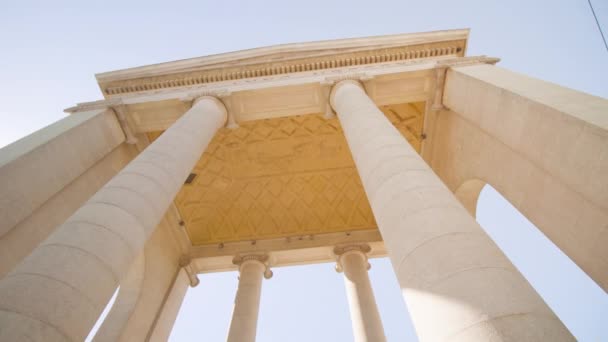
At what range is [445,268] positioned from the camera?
4.56 meters

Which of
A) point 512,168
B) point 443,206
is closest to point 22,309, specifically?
point 443,206

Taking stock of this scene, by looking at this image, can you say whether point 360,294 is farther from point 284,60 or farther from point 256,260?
point 284,60

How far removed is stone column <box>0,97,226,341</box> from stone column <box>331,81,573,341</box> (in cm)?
561

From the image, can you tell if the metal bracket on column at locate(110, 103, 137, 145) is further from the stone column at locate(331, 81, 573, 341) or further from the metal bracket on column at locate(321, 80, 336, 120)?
the stone column at locate(331, 81, 573, 341)

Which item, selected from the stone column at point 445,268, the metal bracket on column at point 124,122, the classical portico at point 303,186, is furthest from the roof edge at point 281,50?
the stone column at point 445,268

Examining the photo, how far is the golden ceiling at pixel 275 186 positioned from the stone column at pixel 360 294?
283 cm

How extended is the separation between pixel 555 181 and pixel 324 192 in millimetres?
15382

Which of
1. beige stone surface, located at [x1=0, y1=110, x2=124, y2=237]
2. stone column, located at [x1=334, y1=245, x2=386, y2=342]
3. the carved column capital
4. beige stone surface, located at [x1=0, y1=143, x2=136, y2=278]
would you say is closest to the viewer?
beige stone surface, located at [x1=0, y1=110, x2=124, y2=237]

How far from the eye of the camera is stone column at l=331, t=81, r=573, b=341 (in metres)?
3.68

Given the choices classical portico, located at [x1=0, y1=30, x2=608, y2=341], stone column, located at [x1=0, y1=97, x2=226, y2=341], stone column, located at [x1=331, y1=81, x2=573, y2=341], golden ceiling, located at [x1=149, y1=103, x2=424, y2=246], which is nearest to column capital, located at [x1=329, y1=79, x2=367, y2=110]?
classical portico, located at [x1=0, y1=30, x2=608, y2=341]

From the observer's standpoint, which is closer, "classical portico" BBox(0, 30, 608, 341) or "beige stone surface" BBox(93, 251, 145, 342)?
"classical portico" BBox(0, 30, 608, 341)

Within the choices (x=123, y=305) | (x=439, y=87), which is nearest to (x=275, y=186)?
(x=123, y=305)

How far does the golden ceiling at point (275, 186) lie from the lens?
22.0 meters

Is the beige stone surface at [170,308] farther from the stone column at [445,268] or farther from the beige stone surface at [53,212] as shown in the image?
the stone column at [445,268]
